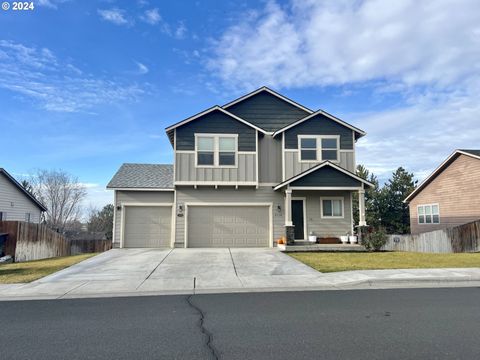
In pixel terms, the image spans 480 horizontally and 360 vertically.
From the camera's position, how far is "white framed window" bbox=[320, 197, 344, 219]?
19984mm

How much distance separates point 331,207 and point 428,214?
36.7ft

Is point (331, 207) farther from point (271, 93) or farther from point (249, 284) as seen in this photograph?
point (249, 284)

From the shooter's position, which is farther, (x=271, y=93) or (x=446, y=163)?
(x=446, y=163)

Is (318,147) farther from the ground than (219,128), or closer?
closer

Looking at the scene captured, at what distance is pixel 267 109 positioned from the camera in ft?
Result: 70.1

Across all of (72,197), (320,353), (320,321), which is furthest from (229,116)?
(72,197)

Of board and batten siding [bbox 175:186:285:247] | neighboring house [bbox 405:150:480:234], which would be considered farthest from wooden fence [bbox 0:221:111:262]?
neighboring house [bbox 405:150:480:234]

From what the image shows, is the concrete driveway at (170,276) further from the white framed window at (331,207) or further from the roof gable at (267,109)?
the roof gable at (267,109)

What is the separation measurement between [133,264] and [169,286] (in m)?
4.31

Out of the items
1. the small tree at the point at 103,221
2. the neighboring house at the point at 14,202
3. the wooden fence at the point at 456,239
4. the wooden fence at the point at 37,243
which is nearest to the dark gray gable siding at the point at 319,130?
the wooden fence at the point at 456,239

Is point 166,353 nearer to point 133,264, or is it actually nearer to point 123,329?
point 123,329

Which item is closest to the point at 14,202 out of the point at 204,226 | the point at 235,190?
the point at 204,226

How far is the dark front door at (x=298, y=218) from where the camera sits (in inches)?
778

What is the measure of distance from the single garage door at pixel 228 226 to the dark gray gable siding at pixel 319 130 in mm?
4090
